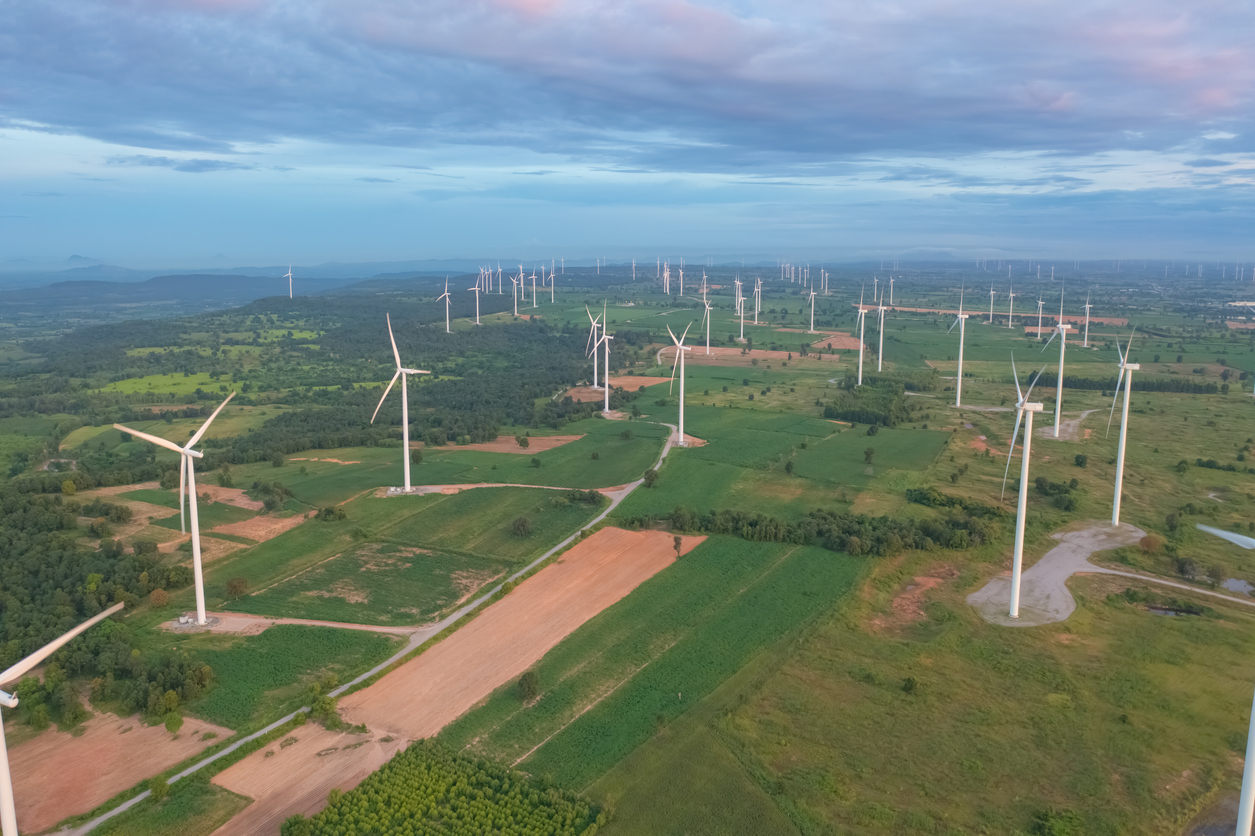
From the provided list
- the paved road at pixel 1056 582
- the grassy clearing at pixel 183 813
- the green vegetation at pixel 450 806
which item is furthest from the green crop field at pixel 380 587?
the paved road at pixel 1056 582

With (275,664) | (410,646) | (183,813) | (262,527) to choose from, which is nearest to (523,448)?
(262,527)

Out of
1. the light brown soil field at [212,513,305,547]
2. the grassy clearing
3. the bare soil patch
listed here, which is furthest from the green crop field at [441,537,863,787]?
the bare soil patch

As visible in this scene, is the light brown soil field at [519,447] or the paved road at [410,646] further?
the light brown soil field at [519,447]

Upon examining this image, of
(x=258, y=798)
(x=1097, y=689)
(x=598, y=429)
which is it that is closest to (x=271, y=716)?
(x=258, y=798)

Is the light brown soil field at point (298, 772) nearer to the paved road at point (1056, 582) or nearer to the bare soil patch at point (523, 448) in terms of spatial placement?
the paved road at point (1056, 582)

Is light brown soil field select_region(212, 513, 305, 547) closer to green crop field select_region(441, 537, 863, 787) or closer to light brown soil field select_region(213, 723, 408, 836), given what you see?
light brown soil field select_region(213, 723, 408, 836)
